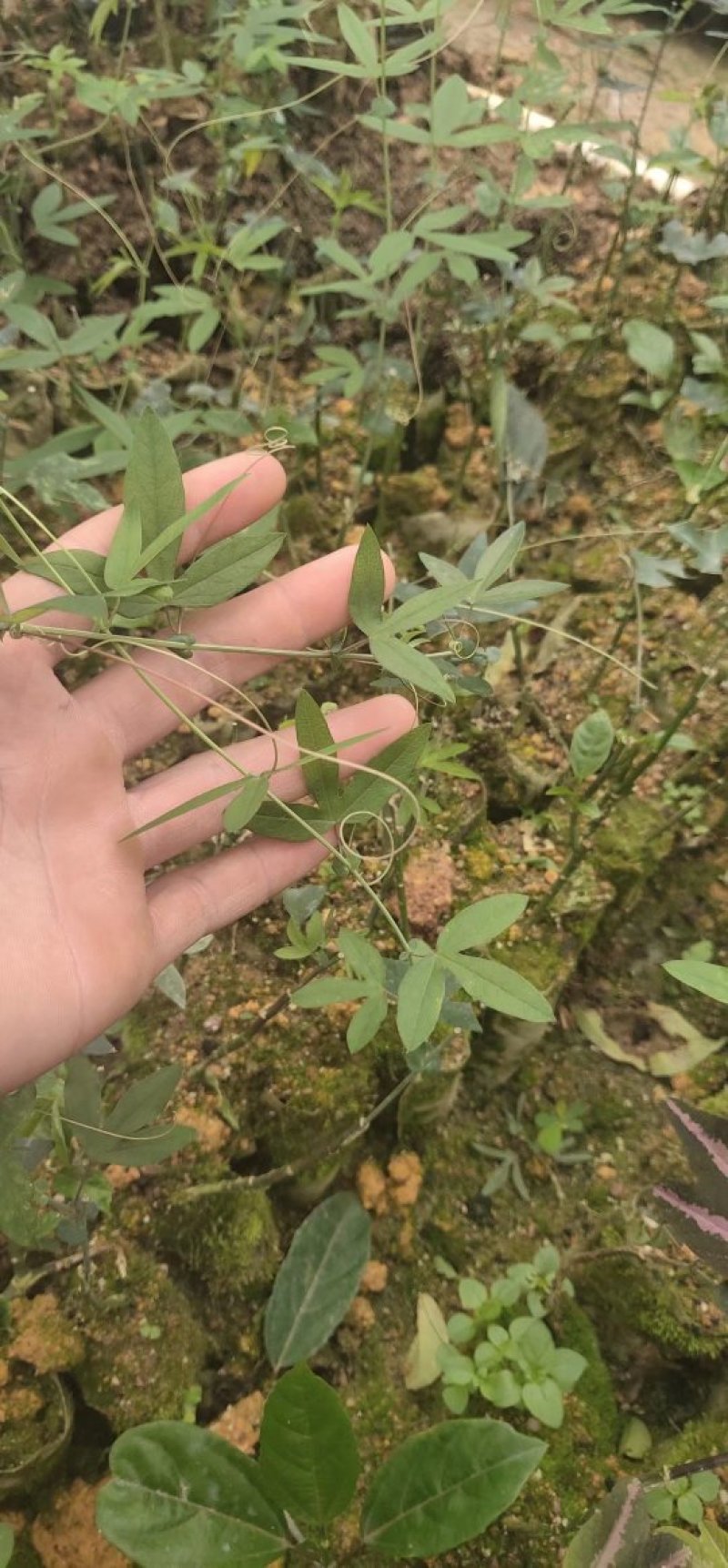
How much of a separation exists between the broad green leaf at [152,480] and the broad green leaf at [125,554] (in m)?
0.02

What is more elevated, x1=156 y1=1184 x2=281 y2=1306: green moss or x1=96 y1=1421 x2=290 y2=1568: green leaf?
x1=96 y1=1421 x2=290 y2=1568: green leaf

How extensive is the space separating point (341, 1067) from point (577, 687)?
0.76m

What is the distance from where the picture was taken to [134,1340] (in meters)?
1.12

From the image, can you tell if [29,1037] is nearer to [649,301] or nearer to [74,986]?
[74,986]

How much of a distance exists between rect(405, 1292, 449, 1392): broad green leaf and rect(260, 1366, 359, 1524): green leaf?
315mm

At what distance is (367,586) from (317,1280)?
77 centimetres

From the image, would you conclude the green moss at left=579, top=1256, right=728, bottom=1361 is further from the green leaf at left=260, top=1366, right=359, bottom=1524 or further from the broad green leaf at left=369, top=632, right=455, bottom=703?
the broad green leaf at left=369, top=632, right=455, bottom=703

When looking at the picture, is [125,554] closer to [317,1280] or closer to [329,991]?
[329,991]

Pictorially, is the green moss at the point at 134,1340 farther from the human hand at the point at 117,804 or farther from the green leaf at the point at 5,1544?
the human hand at the point at 117,804

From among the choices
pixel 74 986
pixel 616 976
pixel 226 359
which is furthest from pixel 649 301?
pixel 74 986

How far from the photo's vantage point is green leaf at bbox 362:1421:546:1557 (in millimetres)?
836

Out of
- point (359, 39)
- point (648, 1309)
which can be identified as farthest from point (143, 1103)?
point (359, 39)

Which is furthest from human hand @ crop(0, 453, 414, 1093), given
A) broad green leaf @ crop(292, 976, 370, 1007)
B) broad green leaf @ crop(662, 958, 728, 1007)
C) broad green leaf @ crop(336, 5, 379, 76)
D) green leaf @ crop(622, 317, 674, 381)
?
green leaf @ crop(622, 317, 674, 381)

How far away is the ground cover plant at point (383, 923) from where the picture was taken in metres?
0.88
